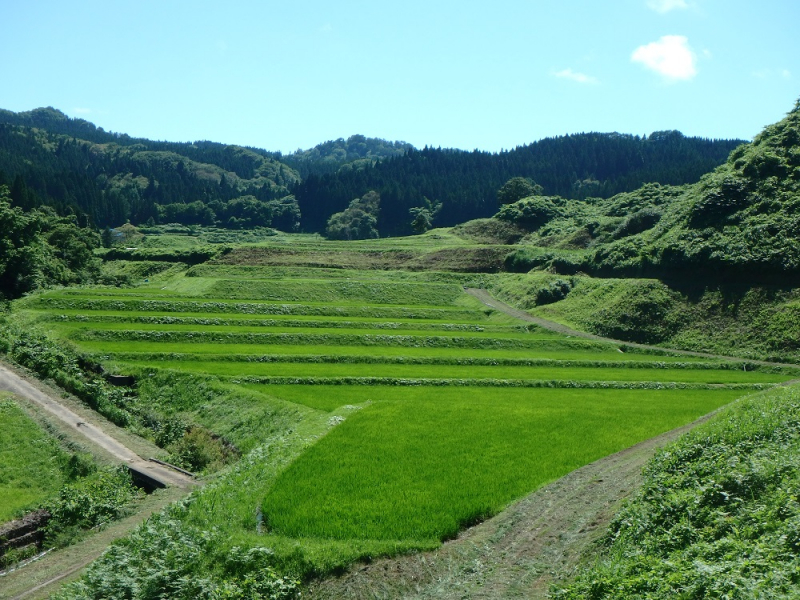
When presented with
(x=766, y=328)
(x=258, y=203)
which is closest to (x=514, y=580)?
(x=766, y=328)

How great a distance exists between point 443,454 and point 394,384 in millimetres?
13212

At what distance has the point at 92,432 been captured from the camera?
91.5 ft

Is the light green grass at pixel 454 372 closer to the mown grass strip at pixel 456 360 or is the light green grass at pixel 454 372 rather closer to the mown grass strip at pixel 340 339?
the mown grass strip at pixel 456 360

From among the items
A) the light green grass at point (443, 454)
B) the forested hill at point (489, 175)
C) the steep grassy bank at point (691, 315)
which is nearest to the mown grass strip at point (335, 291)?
the steep grassy bank at point (691, 315)

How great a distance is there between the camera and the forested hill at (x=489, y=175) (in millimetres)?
138500

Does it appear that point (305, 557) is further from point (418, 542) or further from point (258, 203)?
point (258, 203)

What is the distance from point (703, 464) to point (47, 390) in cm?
3005

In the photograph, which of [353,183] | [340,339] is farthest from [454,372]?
[353,183]

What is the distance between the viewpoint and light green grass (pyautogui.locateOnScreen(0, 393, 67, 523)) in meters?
22.1

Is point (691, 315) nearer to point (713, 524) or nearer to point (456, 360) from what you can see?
point (456, 360)

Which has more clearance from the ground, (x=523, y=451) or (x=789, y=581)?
(x=789, y=581)

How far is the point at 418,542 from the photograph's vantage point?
607 inches

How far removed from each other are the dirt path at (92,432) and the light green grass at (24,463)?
55.2 inches

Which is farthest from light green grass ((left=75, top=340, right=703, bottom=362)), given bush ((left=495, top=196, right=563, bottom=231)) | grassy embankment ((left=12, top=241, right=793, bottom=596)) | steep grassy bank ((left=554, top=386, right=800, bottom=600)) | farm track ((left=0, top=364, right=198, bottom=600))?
bush ((left=495, top=196, right=563, bottom=231))
